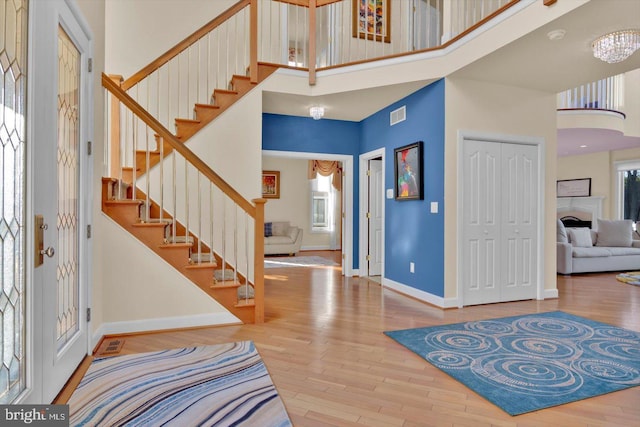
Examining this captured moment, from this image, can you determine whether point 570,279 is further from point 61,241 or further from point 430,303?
point 61,241

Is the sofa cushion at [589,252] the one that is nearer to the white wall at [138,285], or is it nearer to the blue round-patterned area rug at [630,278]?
the blue round-patterned area rug at [630,278]

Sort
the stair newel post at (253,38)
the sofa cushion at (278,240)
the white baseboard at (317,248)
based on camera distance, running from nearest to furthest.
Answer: the stair newel post at (253,38) → the sofa cushion at (278,240) → the white baseboard at (317,248)

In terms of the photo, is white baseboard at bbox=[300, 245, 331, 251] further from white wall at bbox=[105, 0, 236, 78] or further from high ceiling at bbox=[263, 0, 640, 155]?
white wall at bbox=[105, 0, 236, 78]

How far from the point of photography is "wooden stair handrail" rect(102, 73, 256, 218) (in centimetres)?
299

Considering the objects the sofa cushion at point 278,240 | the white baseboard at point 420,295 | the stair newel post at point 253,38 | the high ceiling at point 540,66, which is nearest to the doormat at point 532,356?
the white baseboard at point 420,295

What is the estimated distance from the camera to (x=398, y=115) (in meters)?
4.86

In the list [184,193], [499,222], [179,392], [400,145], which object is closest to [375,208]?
[400,145]

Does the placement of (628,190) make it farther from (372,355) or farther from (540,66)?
(372,355)

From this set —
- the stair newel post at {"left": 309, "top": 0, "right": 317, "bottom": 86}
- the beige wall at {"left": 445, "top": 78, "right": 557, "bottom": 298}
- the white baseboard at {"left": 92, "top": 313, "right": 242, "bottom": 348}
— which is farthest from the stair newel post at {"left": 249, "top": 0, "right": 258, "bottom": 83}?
the white baseboard at {"left": 92, "top": 313, "right": 242, "bottom": 348}

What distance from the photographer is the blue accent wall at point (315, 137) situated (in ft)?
17.7

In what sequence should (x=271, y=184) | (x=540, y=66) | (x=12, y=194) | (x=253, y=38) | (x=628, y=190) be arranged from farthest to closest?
(x=271, y=184) < (x=628, y=190) < (x=253, y=38) < (x=540, y=66) < (x=12, y=194)

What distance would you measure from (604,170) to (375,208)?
7.09m

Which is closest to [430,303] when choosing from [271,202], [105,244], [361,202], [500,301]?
[500,301]

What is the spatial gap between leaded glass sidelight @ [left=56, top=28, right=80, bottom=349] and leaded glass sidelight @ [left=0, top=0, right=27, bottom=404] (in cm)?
55
